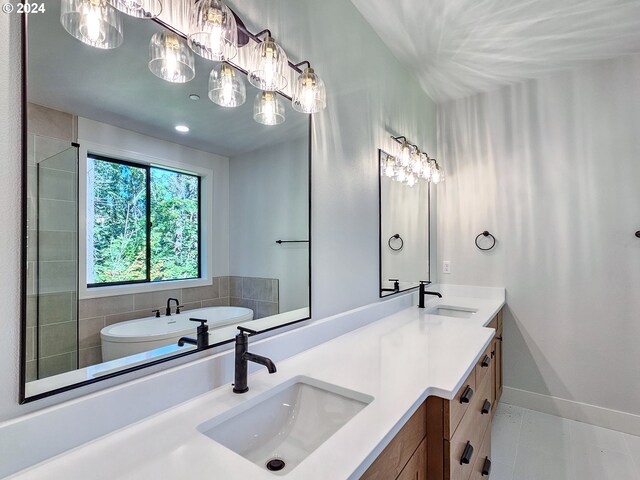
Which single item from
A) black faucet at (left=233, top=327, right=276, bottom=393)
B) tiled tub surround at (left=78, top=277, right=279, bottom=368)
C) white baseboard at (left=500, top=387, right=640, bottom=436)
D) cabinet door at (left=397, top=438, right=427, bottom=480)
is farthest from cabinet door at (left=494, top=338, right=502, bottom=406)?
black faucet at (left=233, top=327, right=276, bottom=393)

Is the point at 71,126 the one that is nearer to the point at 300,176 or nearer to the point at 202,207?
the point at 202,207

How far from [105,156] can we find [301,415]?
95 cm

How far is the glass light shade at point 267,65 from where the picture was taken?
113 cm

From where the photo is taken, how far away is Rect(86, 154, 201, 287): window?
811mm

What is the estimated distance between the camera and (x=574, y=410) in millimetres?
2375

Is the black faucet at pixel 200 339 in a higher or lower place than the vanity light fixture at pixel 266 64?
lower

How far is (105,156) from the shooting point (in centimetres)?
83

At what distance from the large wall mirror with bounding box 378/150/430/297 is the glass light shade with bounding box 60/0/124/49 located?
1.53 m

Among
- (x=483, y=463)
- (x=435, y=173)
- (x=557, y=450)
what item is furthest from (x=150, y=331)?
(x=557, y=450)

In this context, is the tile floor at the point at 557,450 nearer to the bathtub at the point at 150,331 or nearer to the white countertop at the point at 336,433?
the white countertop at the point at 336,433

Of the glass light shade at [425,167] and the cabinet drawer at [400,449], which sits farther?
the glass light shade at [425,167]

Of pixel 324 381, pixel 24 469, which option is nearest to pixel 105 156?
pixel 24 469

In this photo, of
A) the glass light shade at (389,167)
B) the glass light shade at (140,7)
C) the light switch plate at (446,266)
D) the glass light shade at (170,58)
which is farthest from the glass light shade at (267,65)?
the light switch plate at (446,266)

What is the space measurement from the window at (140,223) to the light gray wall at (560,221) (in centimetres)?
250
